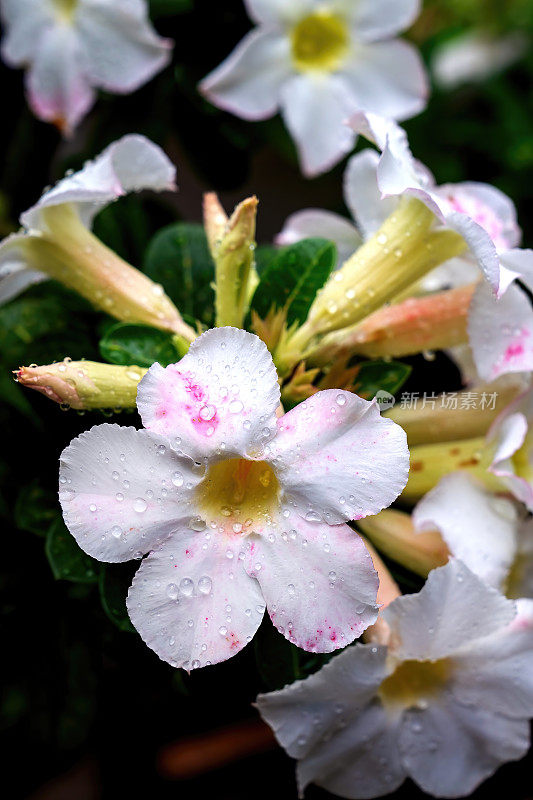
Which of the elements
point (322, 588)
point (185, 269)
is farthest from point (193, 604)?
point (185, 269)

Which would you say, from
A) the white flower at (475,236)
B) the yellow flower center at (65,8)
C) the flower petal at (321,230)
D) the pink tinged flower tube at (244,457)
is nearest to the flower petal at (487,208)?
the white flower at (475,236)

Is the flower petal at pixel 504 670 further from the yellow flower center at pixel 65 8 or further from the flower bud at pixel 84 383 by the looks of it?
the yellow flower center at pixel 65 8

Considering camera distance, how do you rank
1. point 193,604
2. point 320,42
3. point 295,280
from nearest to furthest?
point 193,604, point 295,280, point 320,42

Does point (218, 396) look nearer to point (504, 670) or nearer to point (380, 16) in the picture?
point (504, 670)

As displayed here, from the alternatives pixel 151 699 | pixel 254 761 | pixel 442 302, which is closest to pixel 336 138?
pixel 442 302

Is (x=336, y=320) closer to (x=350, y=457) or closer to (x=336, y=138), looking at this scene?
(x=350, y=457)

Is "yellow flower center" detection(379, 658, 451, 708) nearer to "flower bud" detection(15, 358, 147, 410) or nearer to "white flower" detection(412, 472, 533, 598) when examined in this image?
"white flower" detection(412, 472, 533, 598)

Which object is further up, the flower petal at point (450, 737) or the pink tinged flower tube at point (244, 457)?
the pink tinged flower tube at point (244, 457)
